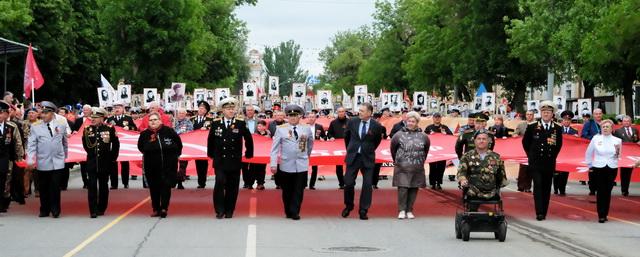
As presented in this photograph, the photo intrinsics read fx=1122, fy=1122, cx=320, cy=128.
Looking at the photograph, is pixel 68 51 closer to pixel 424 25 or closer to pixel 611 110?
pixel 424 25

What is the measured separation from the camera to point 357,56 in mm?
148875

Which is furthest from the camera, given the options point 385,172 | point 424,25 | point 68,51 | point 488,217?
point 424,25

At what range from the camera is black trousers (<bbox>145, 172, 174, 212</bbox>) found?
59.7 feet

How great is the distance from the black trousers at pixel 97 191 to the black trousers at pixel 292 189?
2.91 m

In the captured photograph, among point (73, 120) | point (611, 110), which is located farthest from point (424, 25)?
point (73, 120)

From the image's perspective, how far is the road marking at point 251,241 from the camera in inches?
520

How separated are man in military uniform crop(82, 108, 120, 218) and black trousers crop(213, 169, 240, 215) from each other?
1.83 metres

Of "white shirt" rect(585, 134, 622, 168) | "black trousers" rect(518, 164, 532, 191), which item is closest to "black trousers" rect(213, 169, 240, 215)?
"white shirt" rect(585, 134, 622, 168)

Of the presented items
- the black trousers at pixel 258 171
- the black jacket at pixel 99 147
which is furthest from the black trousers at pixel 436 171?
the black jacket at pixel 99 147

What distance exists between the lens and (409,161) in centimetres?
1827

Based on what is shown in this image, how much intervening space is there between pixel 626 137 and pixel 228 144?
11131 millimetres

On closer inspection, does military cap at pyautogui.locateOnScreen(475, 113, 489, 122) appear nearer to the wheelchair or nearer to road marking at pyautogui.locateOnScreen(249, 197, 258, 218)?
road marking at pyautogui.locateOnScreen(249, 197, 258, 218)

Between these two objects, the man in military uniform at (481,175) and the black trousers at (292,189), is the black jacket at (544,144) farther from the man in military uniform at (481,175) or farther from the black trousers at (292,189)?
the black trousers at (292,189)

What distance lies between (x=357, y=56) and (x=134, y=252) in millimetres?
136184
